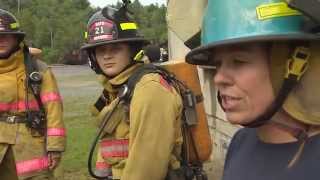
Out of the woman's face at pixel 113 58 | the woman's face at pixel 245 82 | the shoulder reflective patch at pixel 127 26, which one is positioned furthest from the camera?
the shoulder reflective patch at pixel 127 26

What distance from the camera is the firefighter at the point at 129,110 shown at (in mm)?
3064

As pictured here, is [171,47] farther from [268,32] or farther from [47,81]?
[268,32]

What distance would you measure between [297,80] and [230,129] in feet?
17.9

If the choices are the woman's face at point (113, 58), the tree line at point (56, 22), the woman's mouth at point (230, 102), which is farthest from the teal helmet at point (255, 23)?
the tree line at point (56, 22)

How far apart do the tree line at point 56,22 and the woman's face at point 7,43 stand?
131 ft

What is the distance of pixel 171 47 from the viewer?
948cm

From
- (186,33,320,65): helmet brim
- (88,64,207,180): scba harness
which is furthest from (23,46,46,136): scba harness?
(186,33,320,65): helmet brim

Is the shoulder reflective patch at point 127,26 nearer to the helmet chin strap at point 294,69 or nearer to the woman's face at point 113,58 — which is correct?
the woman's face at point 113,58

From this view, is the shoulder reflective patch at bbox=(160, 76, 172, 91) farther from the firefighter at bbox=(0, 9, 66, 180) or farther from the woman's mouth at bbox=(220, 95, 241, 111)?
the firefighter at bbox=(0, 9, 66, 180)

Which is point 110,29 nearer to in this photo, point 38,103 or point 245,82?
point 38,103

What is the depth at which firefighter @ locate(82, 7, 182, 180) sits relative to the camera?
306cm

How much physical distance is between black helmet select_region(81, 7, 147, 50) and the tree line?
4126cm

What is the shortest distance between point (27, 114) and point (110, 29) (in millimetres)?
1775

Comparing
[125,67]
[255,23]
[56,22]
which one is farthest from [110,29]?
[56,22]
